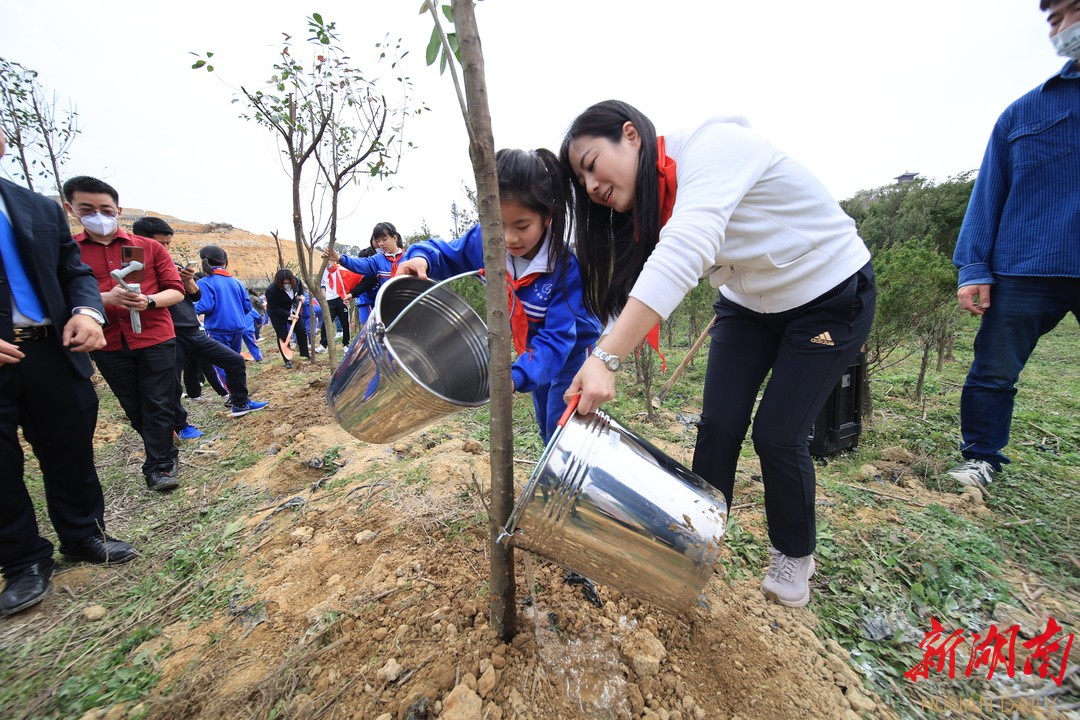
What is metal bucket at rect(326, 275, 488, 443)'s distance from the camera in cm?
126

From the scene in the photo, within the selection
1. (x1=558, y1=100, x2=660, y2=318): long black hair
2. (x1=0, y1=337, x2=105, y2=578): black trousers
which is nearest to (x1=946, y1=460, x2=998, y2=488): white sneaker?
Answer: (x1=558, y1=100, x2=660, y2=318): long black hair

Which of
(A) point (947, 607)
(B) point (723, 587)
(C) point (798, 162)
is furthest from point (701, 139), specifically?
(A) point (947, 607)

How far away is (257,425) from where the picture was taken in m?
4.11

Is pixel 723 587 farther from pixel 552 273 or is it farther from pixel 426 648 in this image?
pixel 552 273

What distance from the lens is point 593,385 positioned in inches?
40.5

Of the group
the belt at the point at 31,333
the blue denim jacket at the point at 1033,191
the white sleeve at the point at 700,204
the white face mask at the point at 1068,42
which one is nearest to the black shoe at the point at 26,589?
the belt at the point at 31,333

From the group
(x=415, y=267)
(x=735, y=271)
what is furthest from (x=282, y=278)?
(x=735, y=271)

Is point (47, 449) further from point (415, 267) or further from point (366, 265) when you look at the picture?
point (366, 265)

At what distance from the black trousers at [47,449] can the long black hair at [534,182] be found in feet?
6.21

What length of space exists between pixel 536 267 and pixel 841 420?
2.16 m

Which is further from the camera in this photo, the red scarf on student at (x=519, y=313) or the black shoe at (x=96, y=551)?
the black shoe at (x=96, y=551)

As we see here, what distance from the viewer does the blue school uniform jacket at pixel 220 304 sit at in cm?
504

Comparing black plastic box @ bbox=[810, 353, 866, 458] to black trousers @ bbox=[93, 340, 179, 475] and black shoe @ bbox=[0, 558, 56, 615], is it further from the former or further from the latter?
black trousers @ bbox=[93, 340, 179, 475]

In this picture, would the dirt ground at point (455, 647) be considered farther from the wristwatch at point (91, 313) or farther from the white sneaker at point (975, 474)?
the white sneaker at point (975, 474)
